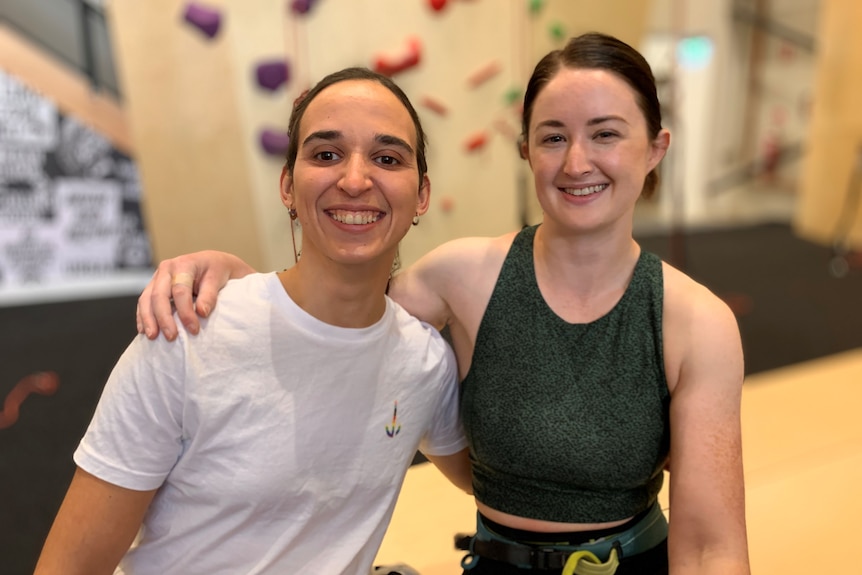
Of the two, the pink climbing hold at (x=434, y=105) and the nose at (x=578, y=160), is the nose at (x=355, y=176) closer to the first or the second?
the nose at (x=578, y=160)

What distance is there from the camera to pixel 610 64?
1.05m

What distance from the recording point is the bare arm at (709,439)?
105 cm

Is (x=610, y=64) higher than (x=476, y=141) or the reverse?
the reverse

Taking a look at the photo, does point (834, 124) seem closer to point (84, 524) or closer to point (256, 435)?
point (256, 435)

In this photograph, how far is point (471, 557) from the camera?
127cm

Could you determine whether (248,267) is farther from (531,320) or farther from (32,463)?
(32,463)

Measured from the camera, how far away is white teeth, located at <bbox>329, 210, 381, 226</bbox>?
931mm

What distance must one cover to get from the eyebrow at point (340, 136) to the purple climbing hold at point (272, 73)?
9.46 ft

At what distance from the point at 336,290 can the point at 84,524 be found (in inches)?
18.2

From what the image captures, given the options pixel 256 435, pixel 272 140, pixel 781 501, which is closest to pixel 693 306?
pixel 256 435

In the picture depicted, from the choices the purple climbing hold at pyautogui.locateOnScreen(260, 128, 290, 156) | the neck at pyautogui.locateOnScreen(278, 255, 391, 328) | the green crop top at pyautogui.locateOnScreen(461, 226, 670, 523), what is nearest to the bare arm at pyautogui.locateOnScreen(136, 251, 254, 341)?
the neck at pyautogui.locateOnScreen(278, 255, 391, 328)

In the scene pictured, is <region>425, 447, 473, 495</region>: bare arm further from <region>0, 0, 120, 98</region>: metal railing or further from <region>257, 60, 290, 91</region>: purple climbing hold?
<region>0, 0, 120, 98</region>: metal railing

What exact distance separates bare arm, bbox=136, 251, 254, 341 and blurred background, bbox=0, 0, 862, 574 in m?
1.59

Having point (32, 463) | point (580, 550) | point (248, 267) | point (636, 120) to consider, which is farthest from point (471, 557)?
point (32, 463)
